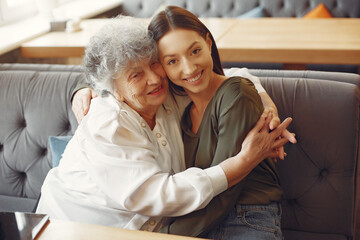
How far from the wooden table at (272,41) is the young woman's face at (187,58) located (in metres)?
Result: 1.13

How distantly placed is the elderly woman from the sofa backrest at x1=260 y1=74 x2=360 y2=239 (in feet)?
0.71

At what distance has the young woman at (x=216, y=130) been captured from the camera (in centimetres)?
129

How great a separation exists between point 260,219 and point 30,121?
3.52 feet

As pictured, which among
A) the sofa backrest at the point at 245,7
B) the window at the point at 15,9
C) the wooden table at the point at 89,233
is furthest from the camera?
the sofa backrest at the point at 245,7

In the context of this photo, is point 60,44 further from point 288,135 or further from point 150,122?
point 288,135

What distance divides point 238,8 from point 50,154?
2.66 m

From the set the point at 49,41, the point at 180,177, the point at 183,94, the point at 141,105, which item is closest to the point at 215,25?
the point at 49,41

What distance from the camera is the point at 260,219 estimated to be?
4.37 ft

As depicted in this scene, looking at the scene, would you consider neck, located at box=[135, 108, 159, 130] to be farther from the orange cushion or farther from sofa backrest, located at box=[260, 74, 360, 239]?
the orange cushion

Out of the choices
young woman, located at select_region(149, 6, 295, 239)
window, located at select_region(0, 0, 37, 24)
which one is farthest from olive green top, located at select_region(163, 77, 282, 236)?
window, located at select_region(0, 0, 37, 24)

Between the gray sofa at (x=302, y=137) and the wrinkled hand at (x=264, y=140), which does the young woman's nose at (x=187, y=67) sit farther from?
the gray sofa at (x=302, y=137)

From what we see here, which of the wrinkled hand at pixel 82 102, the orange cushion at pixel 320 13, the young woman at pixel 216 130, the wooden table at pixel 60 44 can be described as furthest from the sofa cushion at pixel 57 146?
the orange cushion at pixel 320 13

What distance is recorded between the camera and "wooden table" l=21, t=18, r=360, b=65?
240 cm

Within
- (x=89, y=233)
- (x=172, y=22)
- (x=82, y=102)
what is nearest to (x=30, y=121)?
(x=82, y=102)
